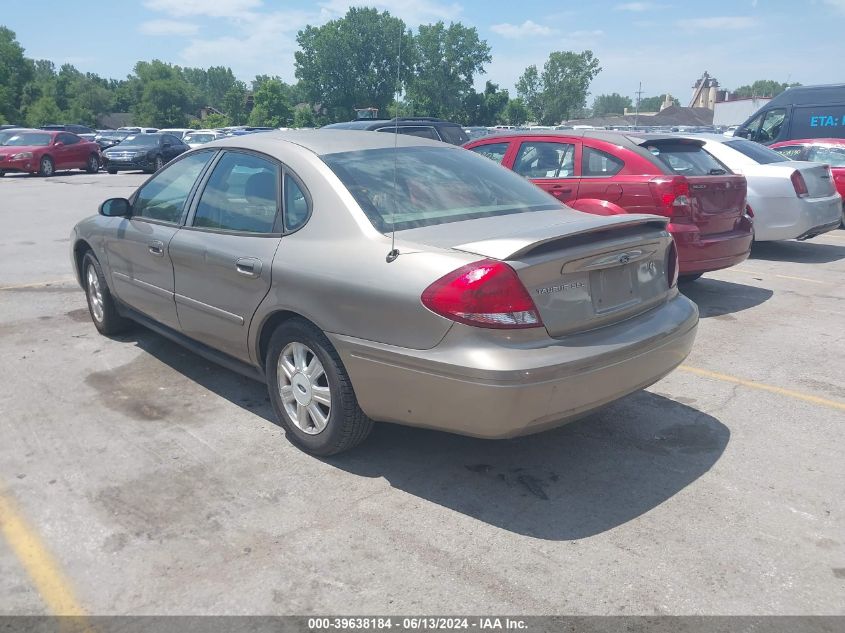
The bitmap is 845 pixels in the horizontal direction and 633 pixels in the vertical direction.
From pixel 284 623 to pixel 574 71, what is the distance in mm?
118027

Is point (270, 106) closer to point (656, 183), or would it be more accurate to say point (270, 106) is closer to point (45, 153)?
point (45, 153)

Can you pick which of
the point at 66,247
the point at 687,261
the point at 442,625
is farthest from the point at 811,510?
the point at 66,247

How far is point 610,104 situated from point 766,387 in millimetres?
179052

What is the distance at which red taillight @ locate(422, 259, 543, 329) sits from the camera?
3178mm

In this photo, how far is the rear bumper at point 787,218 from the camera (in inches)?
370

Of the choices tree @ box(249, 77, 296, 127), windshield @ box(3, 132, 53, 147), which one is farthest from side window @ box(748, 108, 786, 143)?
tree @ box(249, 77, 296, 127)

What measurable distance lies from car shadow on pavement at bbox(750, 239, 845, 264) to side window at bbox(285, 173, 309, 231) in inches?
311

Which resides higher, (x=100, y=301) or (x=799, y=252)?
(x=100, y=301)

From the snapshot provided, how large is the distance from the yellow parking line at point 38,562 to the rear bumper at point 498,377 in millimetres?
1433

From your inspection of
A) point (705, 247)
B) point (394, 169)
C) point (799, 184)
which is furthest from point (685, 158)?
point (394, 169)

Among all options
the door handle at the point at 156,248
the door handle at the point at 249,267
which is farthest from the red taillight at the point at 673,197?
the door handle at the point at 156,248

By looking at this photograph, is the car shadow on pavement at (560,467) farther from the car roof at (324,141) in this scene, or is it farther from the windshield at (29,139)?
the windshield at (29,139)

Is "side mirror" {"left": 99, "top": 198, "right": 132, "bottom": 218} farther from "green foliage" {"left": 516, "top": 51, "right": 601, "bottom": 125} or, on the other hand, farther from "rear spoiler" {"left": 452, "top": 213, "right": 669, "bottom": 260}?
"green foliage" {"left": 516, "top": 51, "right": 601, "bottom": 125}

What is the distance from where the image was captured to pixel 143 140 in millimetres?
27734
